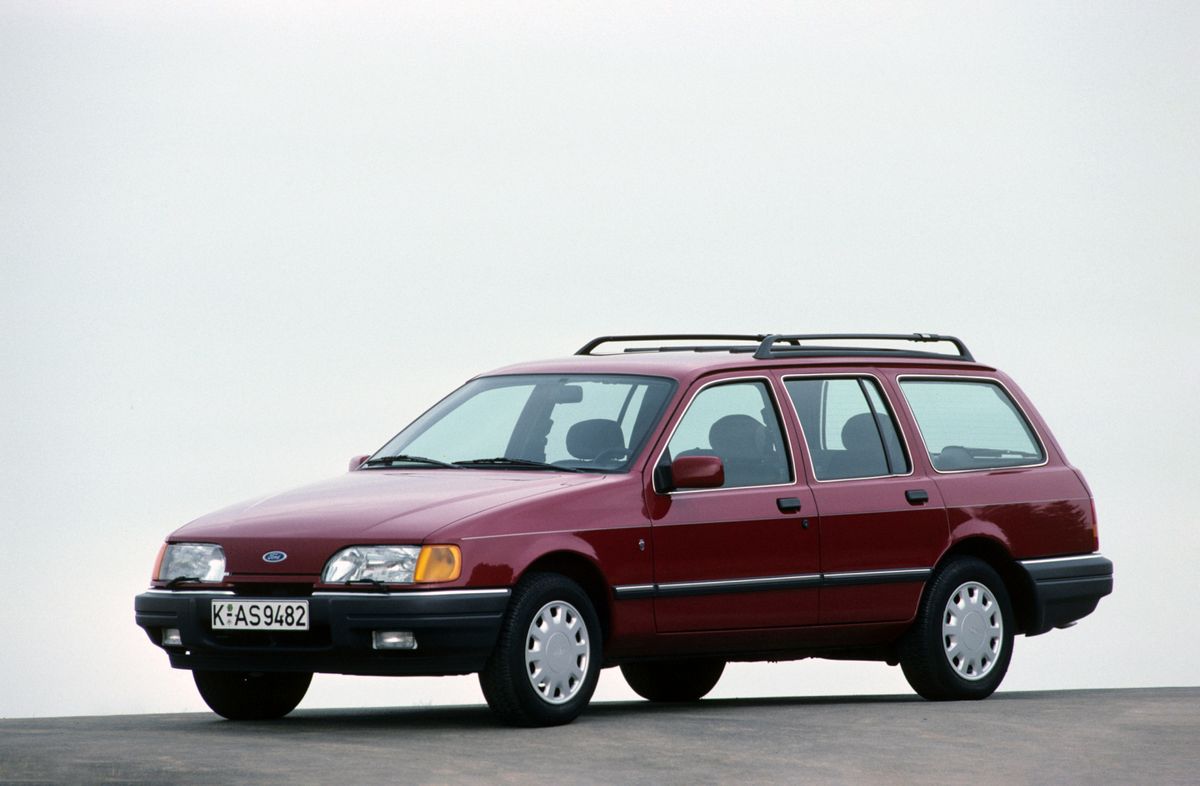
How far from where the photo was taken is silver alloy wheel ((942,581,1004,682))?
13008 millimetres

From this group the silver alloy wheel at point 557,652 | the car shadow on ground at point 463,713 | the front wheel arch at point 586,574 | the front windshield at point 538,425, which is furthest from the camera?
the front windshield at point 538,425

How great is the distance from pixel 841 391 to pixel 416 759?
4331 mm

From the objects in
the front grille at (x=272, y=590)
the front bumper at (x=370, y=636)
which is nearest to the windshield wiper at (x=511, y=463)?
the front bumper at (x=370, y=636)

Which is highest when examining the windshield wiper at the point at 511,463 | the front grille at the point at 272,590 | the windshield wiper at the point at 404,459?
the windshield wiper at the point at 404,459

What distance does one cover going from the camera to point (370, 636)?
34.4ft

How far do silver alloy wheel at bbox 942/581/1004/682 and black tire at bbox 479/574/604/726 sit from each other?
282cm

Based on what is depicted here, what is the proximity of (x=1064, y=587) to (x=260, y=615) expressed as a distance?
527 cm

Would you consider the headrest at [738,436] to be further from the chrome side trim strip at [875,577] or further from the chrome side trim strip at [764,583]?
the chrome side trim strip at [875,577]

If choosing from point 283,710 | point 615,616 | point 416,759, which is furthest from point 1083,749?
point 283,710

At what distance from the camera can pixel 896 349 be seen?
44.9 ft

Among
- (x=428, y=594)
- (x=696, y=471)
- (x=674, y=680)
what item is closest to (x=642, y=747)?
(x=428, y=594)

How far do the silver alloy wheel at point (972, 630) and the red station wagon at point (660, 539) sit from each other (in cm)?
2

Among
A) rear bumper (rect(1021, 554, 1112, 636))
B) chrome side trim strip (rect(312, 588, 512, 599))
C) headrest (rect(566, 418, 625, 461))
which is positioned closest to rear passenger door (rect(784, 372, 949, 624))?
rear bumper (rect(1021, 554, 1112, 636))

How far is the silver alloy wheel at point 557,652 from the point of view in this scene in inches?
422
